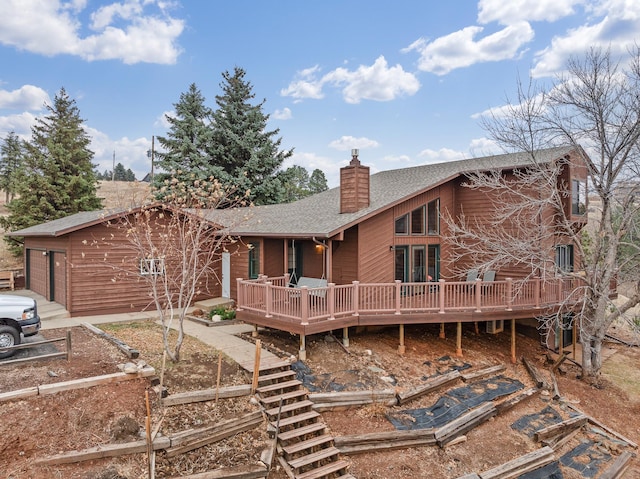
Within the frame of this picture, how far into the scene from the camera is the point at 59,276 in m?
14.1

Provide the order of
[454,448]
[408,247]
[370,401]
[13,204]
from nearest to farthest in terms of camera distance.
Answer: [454,448], [370,401], [408,247], [13,204]

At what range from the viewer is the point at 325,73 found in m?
26.4

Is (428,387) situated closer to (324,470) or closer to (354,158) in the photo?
(324,470)

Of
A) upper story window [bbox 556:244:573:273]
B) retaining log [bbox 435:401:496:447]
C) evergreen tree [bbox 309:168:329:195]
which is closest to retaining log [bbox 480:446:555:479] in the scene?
retaining log [bbox 435:401:496:447]

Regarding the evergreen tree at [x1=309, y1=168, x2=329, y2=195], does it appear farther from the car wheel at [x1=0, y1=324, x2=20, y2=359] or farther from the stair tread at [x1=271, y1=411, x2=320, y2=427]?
the stair tread at [x1=271, y1=411, x2=320, y2=427]

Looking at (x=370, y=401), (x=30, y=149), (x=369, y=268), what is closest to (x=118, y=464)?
(x=370, y=401)

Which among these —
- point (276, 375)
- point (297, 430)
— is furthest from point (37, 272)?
point (297, 430)

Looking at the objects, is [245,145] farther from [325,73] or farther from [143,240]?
[143,240]

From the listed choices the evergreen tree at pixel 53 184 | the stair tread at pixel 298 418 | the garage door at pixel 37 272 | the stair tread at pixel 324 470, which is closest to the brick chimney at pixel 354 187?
the stair tread at pixel 298 418

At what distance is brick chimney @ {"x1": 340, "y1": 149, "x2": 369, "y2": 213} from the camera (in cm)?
1222

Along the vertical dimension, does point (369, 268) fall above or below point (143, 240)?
below

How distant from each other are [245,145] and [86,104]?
50.3 ft

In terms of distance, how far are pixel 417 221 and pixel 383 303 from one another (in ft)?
12.6

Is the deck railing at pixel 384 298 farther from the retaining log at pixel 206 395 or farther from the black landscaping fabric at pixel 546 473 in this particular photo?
the black landscaping fabric at pixel 546 473
